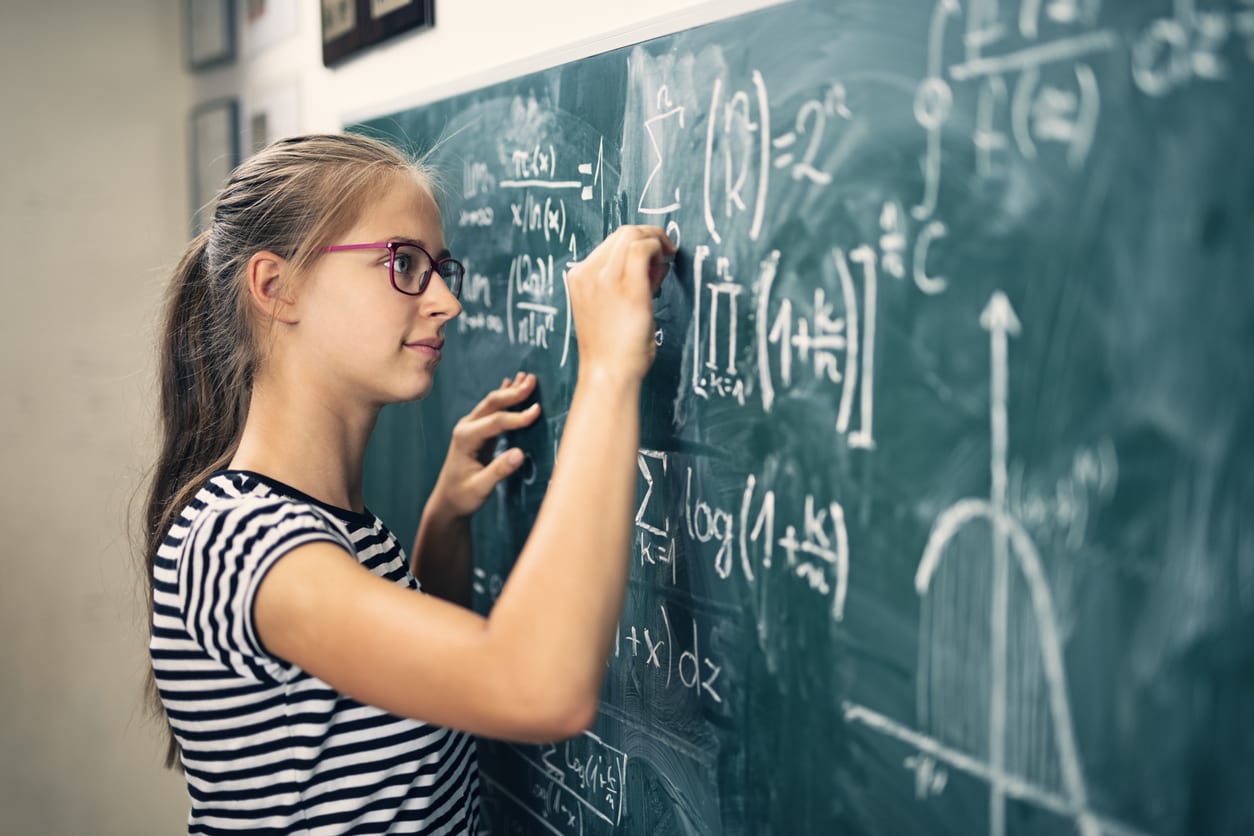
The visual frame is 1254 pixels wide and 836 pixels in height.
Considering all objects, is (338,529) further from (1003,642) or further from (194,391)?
(1003,642)

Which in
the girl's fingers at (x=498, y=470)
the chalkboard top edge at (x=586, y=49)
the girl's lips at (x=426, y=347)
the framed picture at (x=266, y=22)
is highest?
the framed picture at (x=266, y=22)

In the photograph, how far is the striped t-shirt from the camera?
0.91 metres

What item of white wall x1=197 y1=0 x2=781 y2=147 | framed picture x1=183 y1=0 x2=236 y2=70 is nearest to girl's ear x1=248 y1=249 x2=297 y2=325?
white wall x1=197 y1=0 x2=781 y2=147

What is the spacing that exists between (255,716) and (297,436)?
0.31 metres

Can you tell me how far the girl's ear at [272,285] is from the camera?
3.51 ft

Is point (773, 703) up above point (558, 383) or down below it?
below

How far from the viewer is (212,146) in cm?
246

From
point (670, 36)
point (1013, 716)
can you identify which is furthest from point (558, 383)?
point (1013, 716)

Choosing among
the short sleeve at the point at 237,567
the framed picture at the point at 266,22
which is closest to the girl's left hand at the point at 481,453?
the short sleeve at the point at 237,567

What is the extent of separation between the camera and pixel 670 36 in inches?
40.5

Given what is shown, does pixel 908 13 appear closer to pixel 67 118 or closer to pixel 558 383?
pixel 558 383

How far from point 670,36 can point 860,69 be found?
289 millimetres

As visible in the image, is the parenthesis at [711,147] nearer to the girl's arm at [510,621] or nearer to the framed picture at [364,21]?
the girl's arm at [510,621]

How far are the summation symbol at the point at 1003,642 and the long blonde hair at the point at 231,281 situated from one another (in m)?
0.72
